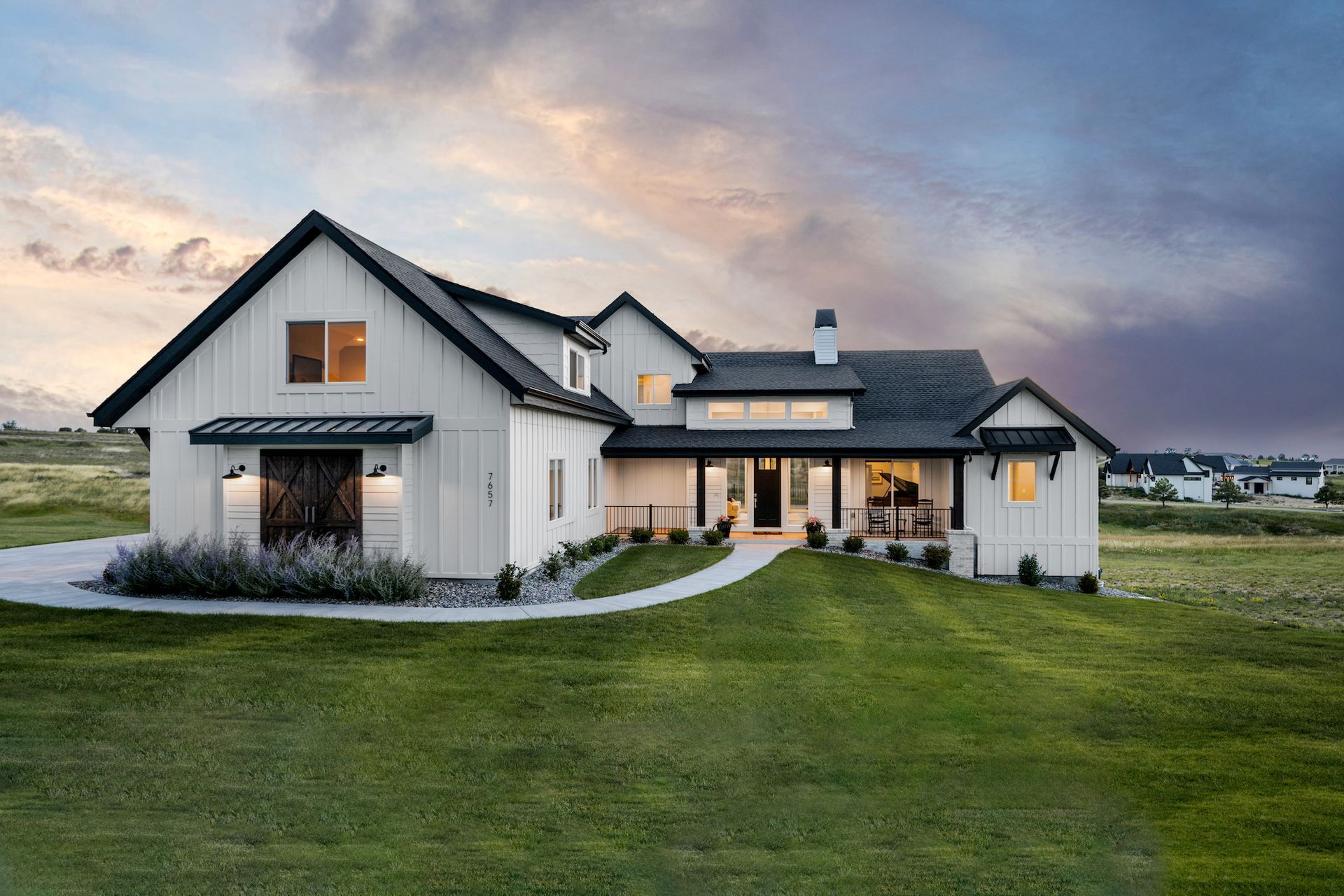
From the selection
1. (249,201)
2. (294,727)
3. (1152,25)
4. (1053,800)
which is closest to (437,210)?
(249,201)

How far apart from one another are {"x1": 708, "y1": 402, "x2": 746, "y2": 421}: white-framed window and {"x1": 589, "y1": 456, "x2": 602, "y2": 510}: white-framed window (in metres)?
4.45

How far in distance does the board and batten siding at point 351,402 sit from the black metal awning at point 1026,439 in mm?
14050

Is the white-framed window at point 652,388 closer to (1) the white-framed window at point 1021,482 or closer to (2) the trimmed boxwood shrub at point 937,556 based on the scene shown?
(2) the trimmed boxwood shrub at point 937,556

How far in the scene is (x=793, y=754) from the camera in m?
5.87

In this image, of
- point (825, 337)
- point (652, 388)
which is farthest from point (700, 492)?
point (825, 337)

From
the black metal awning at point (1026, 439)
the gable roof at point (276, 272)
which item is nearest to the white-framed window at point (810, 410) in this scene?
the black metal awning at point (1026, 439)

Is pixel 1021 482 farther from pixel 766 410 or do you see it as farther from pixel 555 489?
pixel 555 489

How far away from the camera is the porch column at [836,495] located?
20.4 metres

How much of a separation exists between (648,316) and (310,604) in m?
14.9

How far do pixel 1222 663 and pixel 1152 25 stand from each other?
20.1 meters

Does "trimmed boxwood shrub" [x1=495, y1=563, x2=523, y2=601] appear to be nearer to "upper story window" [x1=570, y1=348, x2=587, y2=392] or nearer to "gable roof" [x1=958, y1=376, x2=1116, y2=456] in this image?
"upper story window" [x1=570, y1=348, x2=587, y2=392]

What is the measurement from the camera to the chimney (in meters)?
24.9

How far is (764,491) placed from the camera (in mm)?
22484

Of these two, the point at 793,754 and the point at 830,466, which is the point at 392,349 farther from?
the point at 830,466
